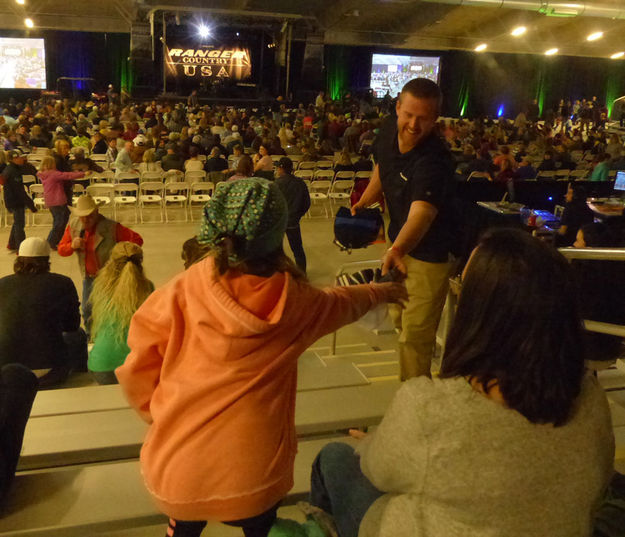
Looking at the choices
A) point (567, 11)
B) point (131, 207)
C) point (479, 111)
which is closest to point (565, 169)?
point (567, 11)

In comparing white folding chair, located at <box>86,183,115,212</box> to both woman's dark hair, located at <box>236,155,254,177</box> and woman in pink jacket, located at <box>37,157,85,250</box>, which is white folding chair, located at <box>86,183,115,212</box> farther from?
woman's dark hair, located at <box>236,155,254,177</box>

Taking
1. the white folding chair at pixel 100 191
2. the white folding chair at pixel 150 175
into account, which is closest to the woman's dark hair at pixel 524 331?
the white folding chair at pixel 100 191

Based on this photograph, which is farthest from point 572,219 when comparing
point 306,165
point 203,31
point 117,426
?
point 203,31

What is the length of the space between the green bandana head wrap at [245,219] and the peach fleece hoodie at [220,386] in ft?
0.22

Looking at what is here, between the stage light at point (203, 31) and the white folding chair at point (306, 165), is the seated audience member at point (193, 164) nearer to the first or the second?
the white folding chair at point (306, 165)

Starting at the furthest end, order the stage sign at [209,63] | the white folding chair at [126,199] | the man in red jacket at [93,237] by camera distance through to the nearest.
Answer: the stage sign at [209,63], the white folding chair at [126,199], the man in red jacket at [93,237]

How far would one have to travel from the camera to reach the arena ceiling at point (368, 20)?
69.7 ft

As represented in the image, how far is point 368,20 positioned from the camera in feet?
78.3

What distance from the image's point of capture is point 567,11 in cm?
1589

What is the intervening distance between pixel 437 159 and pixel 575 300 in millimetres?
1292

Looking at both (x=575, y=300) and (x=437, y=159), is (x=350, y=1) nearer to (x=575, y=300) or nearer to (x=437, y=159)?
(x=437, y=159)

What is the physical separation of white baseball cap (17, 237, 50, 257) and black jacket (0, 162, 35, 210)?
13.5 ft

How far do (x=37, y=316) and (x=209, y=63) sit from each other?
21683 millimetres

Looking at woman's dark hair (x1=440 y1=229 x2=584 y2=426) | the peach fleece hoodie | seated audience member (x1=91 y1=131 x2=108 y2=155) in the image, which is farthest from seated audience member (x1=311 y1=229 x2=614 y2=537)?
seated audience member (x1=91 y1=131 x2=108 y2=155)
